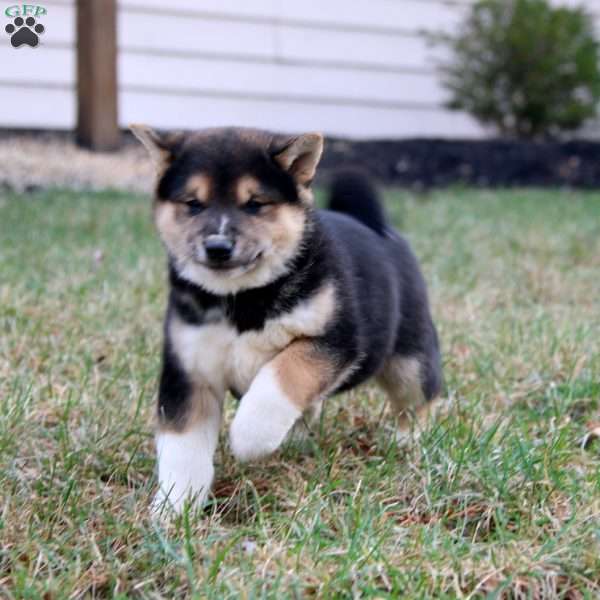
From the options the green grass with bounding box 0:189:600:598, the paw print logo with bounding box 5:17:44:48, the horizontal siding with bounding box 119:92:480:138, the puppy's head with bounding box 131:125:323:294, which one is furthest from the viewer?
the horizontal siding with bounding box 119:92:480:138

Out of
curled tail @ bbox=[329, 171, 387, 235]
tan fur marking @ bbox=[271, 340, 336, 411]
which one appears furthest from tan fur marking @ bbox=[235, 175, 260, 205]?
curled tail @ bbox=[329, 171, 387, 235]

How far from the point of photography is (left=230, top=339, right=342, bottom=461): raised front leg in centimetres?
306

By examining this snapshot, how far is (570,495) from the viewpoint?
302 centimetres

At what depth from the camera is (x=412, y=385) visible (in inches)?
155

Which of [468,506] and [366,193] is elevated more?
[366,193]

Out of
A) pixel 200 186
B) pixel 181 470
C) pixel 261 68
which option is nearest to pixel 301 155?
pixel 200 186

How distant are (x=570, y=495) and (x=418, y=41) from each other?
11.4 m

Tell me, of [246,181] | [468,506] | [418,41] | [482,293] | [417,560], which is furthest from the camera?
[418,41]

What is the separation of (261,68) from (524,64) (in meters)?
3.18

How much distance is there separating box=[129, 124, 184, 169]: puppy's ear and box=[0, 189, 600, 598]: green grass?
859mm

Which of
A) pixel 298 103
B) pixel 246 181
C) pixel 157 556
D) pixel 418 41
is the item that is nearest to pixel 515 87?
pixel 418 41

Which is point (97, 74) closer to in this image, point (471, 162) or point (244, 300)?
point (471, 162)

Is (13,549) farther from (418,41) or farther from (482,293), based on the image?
(418,41)

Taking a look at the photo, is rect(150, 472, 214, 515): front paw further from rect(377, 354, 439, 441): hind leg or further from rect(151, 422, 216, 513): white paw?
rect(377, 354, 439, 441): hind leg
